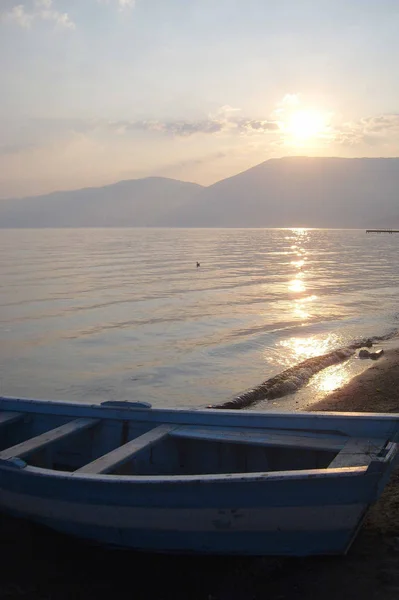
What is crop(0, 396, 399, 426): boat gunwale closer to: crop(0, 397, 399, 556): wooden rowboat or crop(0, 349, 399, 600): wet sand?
crop(0, 397, 399, 556): wooden rowboat

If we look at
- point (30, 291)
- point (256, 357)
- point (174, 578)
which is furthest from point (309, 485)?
point (30, 291)

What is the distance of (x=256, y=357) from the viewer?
14.6m

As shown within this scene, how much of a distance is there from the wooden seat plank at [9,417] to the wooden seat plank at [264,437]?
2.09 meters

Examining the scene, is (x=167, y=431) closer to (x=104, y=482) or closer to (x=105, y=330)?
(x=104, y=482)

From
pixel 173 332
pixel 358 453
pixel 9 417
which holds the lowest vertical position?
pixel 173 332

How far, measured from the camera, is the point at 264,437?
237 inches

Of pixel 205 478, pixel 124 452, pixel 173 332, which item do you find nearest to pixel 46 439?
pixel 124 452

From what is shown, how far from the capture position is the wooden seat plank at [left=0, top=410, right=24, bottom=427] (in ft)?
22.9

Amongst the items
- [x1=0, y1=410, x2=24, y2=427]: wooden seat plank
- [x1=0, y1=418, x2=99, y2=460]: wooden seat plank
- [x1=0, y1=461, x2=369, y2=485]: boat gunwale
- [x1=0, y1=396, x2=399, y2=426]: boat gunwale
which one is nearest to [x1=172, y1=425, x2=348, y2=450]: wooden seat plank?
[x1=0, y1=396, x2=399, y2=426]: boat gunwale

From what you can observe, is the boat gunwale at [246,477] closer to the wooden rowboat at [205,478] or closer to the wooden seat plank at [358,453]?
the wooden rowboat at [205,478]

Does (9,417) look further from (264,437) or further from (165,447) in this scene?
(264,437)

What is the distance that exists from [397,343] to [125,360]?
733 cm

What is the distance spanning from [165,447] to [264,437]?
1135 millimetres

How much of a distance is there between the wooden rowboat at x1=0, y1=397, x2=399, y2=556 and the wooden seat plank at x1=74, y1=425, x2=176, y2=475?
0.01 metres
